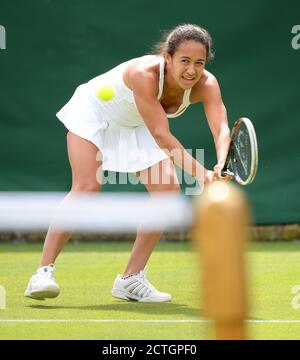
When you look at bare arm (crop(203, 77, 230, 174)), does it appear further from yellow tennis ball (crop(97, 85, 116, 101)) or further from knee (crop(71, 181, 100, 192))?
knee (crop(71, 181, 100, 192))

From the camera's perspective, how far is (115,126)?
3.75m

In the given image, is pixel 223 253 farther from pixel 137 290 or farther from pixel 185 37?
pixel 137 290

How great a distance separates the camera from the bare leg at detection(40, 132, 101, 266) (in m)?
3.59

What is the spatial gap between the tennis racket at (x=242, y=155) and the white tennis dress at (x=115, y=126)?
404 mm

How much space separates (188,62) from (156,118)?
0.23 metres

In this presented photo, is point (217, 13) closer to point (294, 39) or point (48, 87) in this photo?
point (294, 39)

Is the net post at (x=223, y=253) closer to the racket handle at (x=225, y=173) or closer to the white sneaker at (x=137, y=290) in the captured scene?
the racket handle at (x=225, y=173)

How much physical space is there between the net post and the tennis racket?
215 cm

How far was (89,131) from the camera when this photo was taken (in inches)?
144

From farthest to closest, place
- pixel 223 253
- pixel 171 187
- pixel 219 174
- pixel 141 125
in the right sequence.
A: pixel 141 125 < pixel 171 187 < pixel 219 174 < pixel 223 253

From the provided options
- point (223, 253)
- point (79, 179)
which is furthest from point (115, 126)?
point (223, 253)

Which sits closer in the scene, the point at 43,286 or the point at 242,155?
the point at 242,155

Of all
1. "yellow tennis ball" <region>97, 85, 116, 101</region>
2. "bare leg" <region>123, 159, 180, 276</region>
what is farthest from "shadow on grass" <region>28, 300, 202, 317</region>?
"yellow tennis ball" <region>97, 85, 116, 101</region>

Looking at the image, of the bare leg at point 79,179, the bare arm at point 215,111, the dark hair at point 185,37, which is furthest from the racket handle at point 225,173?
the bare leg at point 79,179
